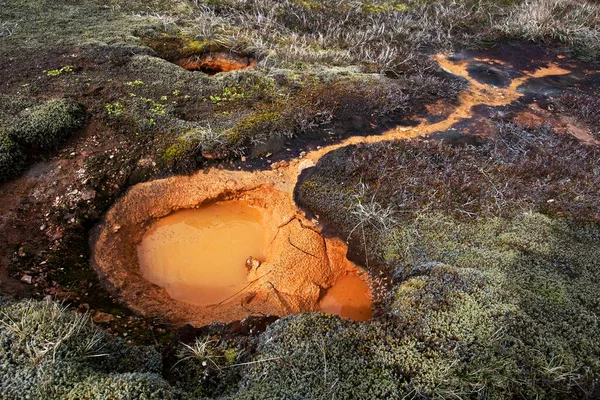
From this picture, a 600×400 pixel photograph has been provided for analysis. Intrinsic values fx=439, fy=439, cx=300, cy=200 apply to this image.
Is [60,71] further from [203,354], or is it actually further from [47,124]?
[203,354]

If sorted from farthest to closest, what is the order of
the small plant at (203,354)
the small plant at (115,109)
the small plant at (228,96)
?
the small plant at (228,96) → the small plant at (115,109) → the small plant at (203,354)

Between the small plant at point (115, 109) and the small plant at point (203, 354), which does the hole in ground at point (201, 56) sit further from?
the small plant at point (203, 354)

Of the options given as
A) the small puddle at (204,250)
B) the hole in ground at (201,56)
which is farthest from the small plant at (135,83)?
the small puddle at (204,250)

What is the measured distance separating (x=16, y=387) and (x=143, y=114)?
3.59m

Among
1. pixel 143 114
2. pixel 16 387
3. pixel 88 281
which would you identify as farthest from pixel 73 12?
pixel 16 387

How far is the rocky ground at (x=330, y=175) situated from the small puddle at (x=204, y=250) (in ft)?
1.56

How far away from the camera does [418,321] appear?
11.1ft

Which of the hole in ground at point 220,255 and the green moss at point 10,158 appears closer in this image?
the hole in ground at point 220,255

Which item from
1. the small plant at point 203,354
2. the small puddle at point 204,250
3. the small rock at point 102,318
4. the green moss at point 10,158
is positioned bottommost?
the small puddle at point 204,250

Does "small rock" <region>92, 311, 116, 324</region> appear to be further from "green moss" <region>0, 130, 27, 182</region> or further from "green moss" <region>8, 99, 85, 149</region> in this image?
"green moss" <region>8, 99, 85, 149</region>

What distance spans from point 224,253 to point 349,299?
1.35 meters

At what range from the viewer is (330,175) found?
5031 mm

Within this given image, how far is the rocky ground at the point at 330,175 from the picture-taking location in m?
3.08

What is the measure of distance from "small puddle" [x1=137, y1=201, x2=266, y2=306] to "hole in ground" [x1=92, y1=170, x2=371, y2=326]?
0.03 ft
